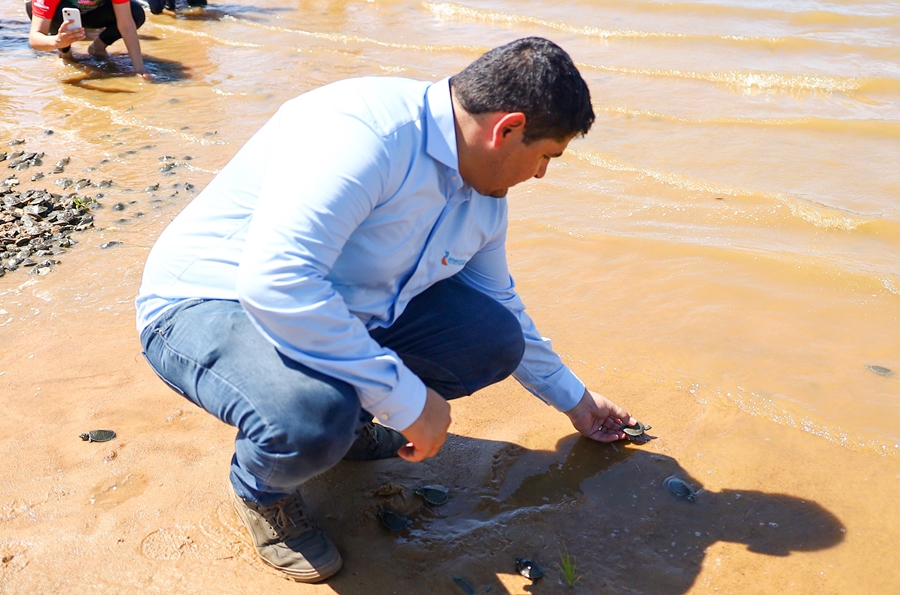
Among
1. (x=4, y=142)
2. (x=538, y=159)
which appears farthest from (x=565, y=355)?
(x=4, y=142)

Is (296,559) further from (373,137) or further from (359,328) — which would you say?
(373,137)

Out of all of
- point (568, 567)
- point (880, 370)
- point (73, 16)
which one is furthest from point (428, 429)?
point (73, 16)

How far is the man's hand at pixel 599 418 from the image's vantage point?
273cm

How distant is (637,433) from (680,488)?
0.88ft

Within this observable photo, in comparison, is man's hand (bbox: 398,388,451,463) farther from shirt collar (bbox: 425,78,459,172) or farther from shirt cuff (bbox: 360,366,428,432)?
shirt collar (bbox: 425,78,459,172)

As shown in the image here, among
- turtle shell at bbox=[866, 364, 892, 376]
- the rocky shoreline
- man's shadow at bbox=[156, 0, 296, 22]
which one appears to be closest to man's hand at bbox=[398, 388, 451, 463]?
turtle shell at bbox=[866, 364, 892, 376]

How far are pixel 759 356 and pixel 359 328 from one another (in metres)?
2.01

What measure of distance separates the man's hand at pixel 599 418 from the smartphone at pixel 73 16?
20.8 feet

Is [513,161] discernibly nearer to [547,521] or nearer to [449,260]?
[449,260]

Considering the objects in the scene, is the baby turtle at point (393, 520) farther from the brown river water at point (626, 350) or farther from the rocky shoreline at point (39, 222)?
the rocky shoreline at point (39, 222)

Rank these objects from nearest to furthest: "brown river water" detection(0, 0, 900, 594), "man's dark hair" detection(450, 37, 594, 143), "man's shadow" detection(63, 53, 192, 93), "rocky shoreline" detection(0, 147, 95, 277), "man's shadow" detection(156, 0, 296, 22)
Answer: "man's dark hair" detection(450, 37, 594, 143)
"brown river water" detection(0, 0, 900, 594)
"rocky shoreline" detection(0, 147, 95, 277)
"man's shadow" detection(63, 53, 192, 93)
"man's shadow" detection(156, 0, 296, 22)

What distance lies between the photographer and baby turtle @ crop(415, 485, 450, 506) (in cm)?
258

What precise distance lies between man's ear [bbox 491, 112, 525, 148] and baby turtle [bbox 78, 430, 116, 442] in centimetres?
175

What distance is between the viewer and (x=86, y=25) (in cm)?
784
